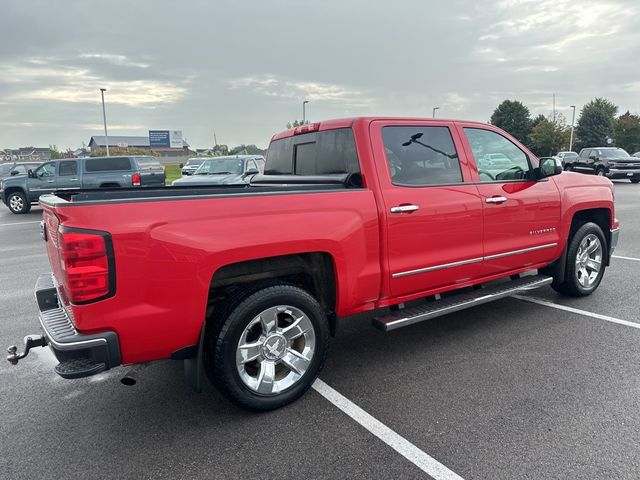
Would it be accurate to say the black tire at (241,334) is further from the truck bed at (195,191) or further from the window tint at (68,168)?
the window tint at (68,168)

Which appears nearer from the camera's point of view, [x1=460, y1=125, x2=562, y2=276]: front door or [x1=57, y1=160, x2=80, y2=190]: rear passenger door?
[x1=460, y1=125, x2=562, y2=276]: front door

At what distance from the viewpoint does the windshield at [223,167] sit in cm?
1515

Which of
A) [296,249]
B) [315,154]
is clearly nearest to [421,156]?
[315,154]

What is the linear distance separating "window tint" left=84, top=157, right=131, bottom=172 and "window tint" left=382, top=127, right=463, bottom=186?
14.3 metres

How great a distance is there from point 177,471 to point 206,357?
669 mm

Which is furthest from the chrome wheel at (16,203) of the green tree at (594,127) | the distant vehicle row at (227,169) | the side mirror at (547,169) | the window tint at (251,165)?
the green tree at (594,127)

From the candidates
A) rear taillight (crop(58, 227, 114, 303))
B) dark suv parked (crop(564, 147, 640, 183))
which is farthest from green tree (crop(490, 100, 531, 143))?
rear taillight (crop(58, 227, 114, 303))

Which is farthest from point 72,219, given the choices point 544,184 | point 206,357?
point 544,184

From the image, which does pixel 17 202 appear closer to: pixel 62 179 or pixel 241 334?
pixel 62 179

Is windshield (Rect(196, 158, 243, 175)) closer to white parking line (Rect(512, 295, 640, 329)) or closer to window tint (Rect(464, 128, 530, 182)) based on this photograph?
white parking line (Rect(512, 295, 640, 329))

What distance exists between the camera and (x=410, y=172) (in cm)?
378

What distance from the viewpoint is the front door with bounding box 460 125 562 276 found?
4.22 meters

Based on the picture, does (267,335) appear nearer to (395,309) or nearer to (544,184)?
(395,309)

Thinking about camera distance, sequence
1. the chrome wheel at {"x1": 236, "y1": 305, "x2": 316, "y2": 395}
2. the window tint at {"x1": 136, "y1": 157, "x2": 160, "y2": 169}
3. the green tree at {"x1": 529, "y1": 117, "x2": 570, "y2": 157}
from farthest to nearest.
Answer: the green tree at {"x1": 529, "y1": 117, "x2": 570, "y2": 157}
the window tint at {"x1": 136, "y1": 157, "x2": 160, "y2": 169}
the chrome wheel at {"x1": 236, "y1": 305, "x2": 316, "y2": 395}
